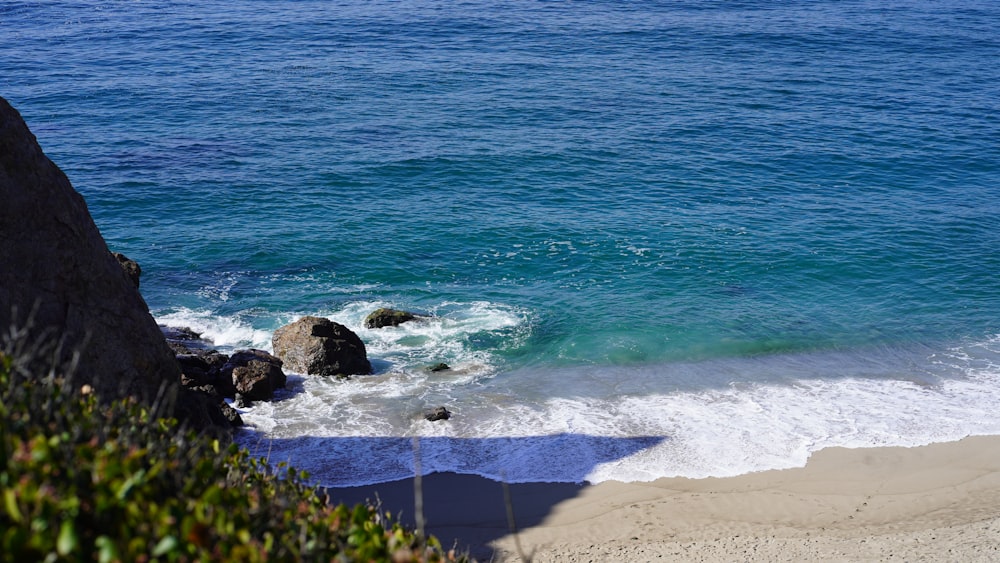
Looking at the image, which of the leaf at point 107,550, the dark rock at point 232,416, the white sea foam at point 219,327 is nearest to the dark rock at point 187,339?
the white sea foam at point 219,327

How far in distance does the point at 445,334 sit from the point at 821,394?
10.4m

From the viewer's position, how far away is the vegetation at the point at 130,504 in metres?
6.11

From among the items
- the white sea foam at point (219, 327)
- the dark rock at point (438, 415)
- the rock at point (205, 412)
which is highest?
the rock at point (205, 412)

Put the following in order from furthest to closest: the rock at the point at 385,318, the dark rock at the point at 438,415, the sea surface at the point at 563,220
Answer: the rock at the point at 385,318
the sea surface at the point at 563,220
the dark rock at the point at 438,415

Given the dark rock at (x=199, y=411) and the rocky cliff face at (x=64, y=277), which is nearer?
the rocky cliff face at (x=64, y=277)

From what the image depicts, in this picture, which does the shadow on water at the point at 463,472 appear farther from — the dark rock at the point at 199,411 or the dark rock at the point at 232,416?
the dark rock at the point at 199,411

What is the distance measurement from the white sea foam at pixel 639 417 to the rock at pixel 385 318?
3.18 metres

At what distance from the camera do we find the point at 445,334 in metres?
27.0

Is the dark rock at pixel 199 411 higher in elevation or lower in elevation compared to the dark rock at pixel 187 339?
higher

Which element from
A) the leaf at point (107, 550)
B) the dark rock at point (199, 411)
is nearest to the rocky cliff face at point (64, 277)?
the dark rock at point (199, 411)

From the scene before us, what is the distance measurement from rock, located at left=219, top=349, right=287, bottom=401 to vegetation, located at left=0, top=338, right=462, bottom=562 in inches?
511

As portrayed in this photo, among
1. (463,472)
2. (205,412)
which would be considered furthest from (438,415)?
(205,412)

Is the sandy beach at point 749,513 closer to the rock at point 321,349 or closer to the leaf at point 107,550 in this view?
the rock at point 321,349

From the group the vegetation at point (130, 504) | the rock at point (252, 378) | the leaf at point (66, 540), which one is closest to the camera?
the leaf at point (66, 540)
